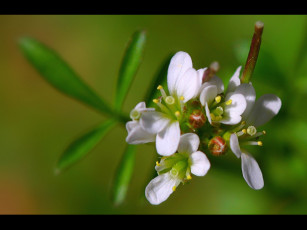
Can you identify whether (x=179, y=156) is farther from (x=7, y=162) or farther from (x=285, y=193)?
(x=7, y=162)

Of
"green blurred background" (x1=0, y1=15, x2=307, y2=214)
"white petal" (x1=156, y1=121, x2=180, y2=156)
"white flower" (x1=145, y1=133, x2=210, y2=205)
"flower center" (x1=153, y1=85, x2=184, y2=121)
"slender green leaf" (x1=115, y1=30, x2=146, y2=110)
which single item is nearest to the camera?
"white petal" (x1=156, y1=121, x2=180, y2=156)

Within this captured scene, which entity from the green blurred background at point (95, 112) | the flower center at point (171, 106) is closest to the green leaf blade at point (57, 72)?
the flower center at point (171, 106)

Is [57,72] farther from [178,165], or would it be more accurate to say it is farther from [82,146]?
[178,165]

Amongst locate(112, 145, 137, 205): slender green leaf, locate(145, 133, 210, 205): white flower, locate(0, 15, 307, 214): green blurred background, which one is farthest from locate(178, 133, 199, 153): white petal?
locate(0, 15, 307, 214): green blurred background

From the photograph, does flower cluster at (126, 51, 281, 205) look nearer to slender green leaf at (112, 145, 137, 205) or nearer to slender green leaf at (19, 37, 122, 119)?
slender green leaf at (112, 145, 137, 205)

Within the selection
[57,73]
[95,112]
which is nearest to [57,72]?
[57,73]
